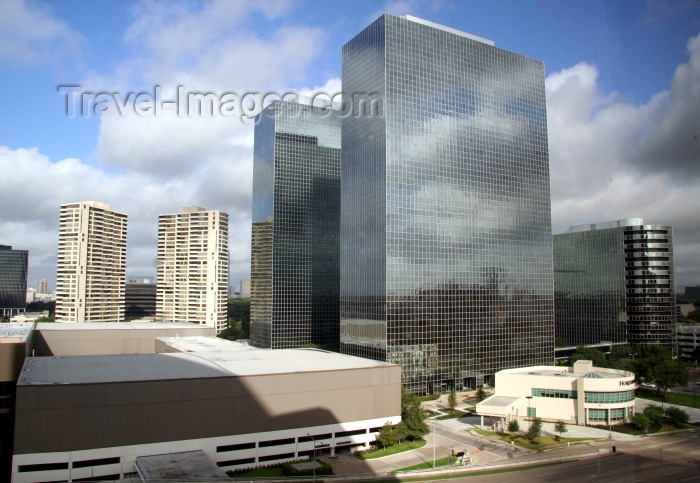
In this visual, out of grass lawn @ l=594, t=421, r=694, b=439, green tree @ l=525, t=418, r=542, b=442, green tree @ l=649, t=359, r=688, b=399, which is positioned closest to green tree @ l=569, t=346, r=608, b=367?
green tree @ l=649, t=359, r=688, b=399

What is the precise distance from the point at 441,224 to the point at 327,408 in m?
39.8

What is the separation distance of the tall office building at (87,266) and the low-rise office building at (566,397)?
13827 centimetres

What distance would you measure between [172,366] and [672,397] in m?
73.5

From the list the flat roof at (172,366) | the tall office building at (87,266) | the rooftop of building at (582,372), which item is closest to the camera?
the flat roof at (172,366)

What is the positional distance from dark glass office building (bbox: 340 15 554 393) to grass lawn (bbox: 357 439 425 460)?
22.2 meters

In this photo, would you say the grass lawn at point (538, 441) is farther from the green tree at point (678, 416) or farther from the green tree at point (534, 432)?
the green tree at point (678, 416)

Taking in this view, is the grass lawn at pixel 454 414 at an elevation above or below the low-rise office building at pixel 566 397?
below

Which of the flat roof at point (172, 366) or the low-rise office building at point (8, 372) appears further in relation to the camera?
the low-rise office building at point (8, 372)

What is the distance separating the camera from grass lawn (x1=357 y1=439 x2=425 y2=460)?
2089 inches

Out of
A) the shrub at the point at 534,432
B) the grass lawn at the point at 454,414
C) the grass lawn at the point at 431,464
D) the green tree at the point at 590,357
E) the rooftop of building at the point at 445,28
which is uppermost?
the rooftop of building at the point at 445,28

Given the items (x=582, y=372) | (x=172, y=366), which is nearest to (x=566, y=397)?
(x=582, y=372)

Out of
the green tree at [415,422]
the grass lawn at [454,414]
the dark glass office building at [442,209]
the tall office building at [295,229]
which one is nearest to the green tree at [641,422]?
the grass lawn at [454,414]

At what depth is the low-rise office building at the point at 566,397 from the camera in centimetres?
6431

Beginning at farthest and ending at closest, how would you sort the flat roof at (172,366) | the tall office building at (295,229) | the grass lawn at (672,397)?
the tall office building at (295,229)
the grass lawn at (672,397)
the flat roof at (172,366)
